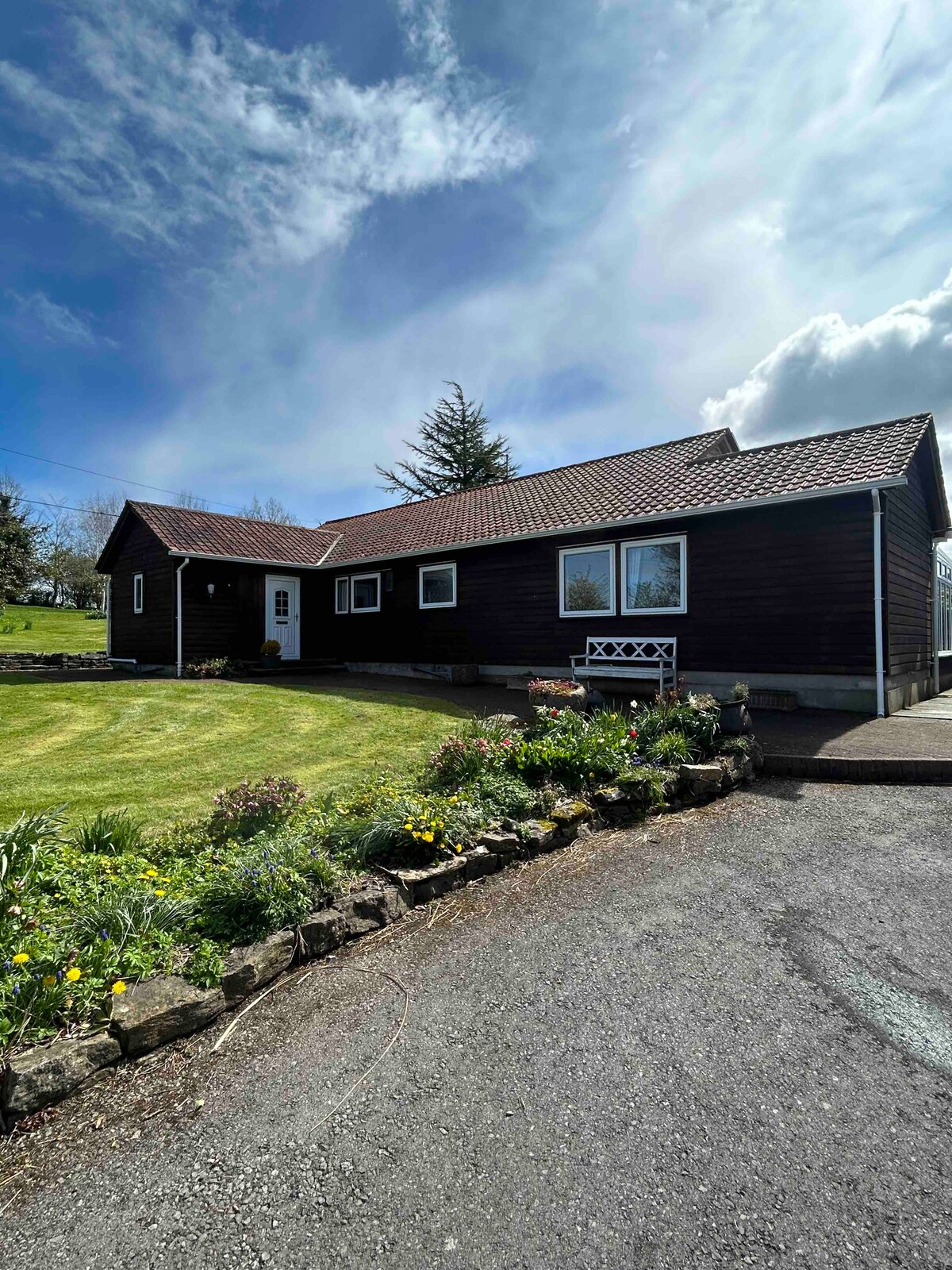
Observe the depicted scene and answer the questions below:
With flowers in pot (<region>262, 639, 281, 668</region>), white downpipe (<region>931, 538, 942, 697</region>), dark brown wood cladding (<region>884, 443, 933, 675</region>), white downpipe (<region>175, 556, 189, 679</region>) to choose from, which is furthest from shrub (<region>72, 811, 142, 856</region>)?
white downpipe (<region>931, 538, 942, 697</region>)

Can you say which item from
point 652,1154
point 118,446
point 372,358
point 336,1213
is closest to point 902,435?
point 372,358

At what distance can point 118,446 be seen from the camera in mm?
25172

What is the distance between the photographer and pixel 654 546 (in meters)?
11.0

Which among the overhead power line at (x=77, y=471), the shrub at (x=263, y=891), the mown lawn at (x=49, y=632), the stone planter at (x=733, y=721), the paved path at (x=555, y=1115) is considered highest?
the overhead power line at (x=77, y=471)

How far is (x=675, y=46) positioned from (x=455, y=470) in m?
25.8

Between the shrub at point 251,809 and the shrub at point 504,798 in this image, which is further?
the shrub at point 504,798

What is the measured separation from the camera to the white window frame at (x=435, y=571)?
14133 mm

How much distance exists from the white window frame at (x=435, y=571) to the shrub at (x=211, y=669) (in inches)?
197

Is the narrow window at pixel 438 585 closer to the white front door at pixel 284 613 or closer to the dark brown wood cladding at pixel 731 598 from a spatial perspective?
the dark brown wood cladding at pixel 731 598

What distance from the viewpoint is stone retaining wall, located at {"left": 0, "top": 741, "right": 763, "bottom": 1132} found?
201cm

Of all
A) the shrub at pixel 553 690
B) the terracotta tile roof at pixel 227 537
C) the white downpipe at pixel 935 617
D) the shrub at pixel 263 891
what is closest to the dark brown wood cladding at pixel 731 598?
the shrub at pixel 553 690

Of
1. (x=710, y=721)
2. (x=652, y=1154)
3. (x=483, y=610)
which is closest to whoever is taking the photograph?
(x=652, y=1154)

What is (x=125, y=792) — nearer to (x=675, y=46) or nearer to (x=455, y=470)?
(x=675, y=46)

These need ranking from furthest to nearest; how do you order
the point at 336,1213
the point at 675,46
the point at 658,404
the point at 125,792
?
the point at 658,404, the point at 675,46, the point at 125,792, the point at 336,1213
